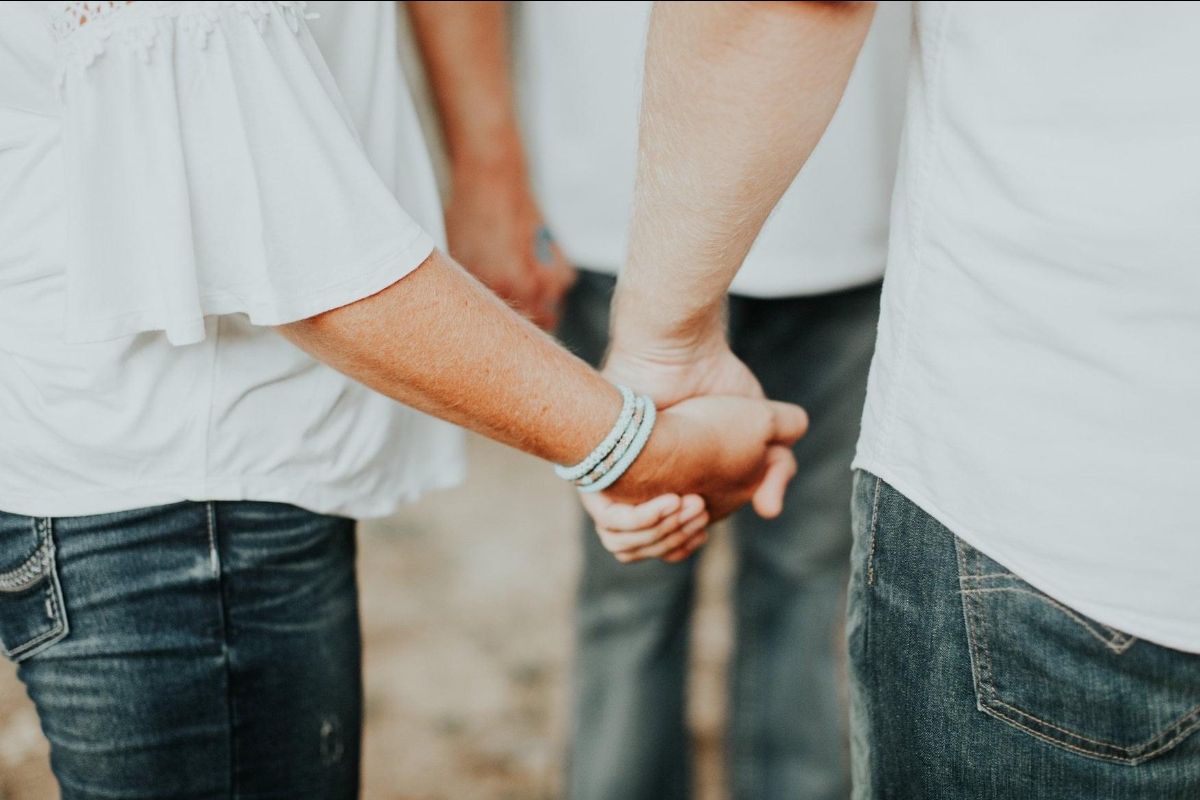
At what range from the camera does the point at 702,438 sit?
1022mm

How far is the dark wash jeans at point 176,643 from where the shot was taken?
2.72 feet

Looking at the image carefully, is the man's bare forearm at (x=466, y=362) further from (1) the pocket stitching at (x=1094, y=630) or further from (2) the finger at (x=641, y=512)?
(1) the pocket stitching at (x=1094, y=630)

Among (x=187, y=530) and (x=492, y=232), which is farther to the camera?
(x=492, y=232)

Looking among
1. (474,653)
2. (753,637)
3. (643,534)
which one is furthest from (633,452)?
(474,653)

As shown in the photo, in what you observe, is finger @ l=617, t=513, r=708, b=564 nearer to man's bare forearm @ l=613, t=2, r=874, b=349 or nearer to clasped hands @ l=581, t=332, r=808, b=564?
clasped hands @ l=581, t=332, r=808, b=564

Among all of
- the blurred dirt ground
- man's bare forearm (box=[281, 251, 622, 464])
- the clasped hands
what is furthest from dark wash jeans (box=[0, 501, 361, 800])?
the blurred dirt ground

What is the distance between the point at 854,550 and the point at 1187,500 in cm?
24

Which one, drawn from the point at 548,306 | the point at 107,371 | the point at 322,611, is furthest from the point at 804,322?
the point at 107,371

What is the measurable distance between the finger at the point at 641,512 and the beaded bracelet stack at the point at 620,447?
69mm

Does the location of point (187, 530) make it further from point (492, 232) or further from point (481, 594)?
point (481, 594)

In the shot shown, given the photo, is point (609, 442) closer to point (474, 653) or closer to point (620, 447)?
point (620, 447)

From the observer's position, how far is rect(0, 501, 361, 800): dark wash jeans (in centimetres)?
83

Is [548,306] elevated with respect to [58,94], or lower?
lower

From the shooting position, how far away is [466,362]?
0.83 metres
